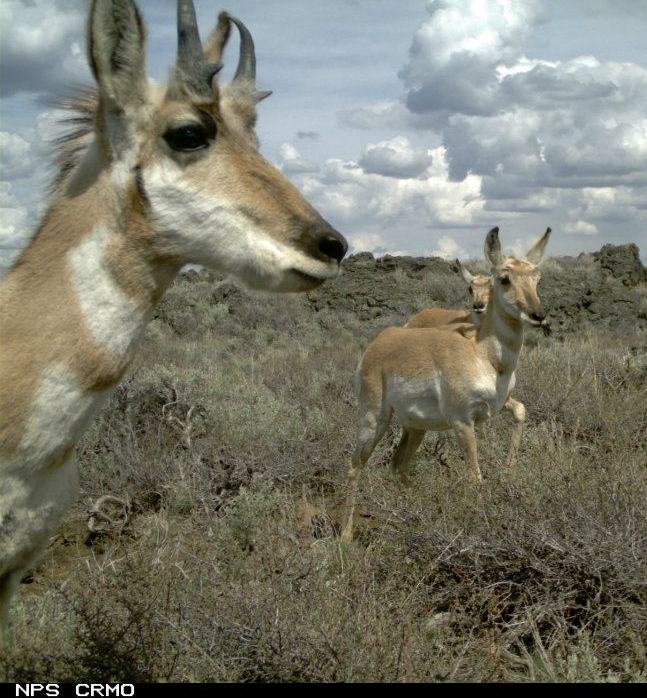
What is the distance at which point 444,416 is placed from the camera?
8102mm

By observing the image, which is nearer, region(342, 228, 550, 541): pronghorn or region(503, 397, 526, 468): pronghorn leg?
region(503, 397, 526, 468): pronghorn leg

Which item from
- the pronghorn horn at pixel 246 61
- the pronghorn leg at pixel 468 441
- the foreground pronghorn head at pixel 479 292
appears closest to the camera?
the pronghorn horn at pixel 246 61

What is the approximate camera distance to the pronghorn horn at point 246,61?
3.70 m

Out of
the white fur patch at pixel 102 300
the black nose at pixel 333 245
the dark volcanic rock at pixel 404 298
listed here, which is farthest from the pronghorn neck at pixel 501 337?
the dark volcanic rock at pixel 404 298

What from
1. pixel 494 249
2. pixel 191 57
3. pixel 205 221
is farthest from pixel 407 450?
pixel 191 57

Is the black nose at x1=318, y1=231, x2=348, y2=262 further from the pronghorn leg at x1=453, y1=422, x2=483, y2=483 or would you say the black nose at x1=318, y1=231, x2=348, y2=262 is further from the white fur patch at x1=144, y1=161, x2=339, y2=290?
the pronghorn leg at x1=453, y1=422, x2=483, y2=483

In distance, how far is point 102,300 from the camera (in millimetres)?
2977

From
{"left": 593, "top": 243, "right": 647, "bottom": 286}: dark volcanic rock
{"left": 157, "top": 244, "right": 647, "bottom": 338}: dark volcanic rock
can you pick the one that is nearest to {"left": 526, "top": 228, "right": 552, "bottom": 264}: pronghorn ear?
{"left": 157, "top": 244, "right": 647, "bottom": 338}: dark volcanic rock

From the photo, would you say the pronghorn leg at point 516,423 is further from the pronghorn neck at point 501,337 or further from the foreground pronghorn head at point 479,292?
the foreground pronghorn head at point 479,292

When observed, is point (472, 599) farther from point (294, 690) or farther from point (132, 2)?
point (132, 2)

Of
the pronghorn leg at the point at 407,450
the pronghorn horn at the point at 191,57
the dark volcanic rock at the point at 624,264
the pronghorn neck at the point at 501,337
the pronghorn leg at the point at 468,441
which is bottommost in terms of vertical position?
the dark volcanic rock at the point at 624,264

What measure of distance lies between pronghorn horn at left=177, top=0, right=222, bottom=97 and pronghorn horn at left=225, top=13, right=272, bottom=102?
532mm

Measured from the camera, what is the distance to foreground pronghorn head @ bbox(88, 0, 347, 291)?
9.91ft

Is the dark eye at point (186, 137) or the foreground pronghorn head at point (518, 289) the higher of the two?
the dark eye at point (186, 137)
